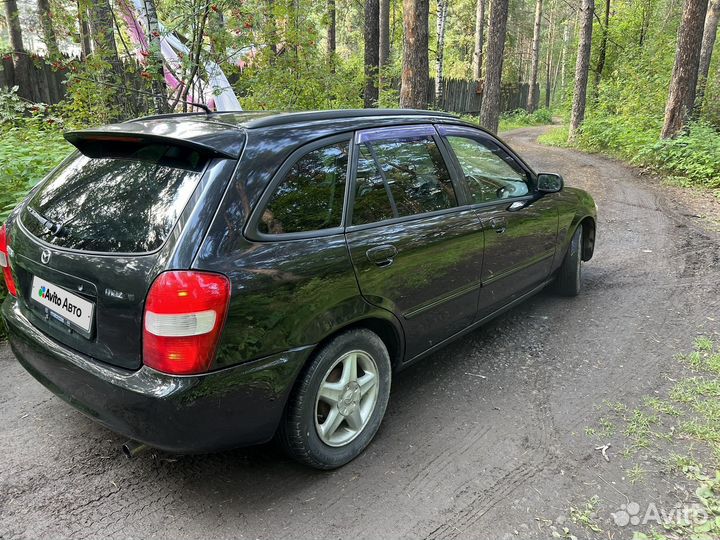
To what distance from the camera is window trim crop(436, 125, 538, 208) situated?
353cm

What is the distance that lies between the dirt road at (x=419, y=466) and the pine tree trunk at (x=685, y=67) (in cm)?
916


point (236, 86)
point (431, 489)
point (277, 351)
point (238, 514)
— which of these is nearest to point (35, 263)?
point (277, 351)

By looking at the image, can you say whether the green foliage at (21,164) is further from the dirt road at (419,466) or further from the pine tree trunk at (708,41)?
the pine tree trunk at (708,41)

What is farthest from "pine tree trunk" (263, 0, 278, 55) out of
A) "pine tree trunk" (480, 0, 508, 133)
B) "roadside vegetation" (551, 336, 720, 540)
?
"pine tree trunk" (480, 0, 508, 133)

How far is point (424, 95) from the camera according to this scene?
1013 cm

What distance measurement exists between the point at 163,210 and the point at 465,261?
77.2 inches

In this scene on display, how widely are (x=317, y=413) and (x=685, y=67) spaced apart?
12.3 meters

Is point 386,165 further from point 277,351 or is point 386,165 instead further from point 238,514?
point 238,514

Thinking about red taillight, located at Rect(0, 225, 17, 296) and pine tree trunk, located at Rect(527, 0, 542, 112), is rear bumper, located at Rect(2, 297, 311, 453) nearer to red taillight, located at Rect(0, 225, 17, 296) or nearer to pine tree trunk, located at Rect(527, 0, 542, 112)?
red taillight, located at Rect(0, 225, 17, 296)

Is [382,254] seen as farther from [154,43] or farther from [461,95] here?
[461,95]

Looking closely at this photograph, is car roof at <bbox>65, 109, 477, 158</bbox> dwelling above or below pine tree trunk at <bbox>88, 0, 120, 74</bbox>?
below

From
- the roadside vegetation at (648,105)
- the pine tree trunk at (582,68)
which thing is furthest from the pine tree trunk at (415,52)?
the pine tree trunk at (582,68)

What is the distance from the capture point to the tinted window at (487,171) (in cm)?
363

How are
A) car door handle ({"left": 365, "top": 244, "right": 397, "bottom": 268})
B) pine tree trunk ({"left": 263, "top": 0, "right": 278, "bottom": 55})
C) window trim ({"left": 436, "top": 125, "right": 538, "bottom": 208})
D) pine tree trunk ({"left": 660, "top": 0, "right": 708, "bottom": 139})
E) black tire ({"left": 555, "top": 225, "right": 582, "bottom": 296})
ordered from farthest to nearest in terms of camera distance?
1. pine tree trunk ({"left": 660, "top": 0, "right": 708, "bottom": 139})
2. pine tree trunk ({"left": 263, "top": 0, "right": 278, "bottom": 55})
3. black tire ({"left": 555, "top": 225, "right": 582, "bottom": 296})
4. window trim ({"left": 436, "top": 125, "right": 538, "bottom": 208})
5. car door handle ({"left": 365, "top": 244, "right": 397, "bottom": 268})
